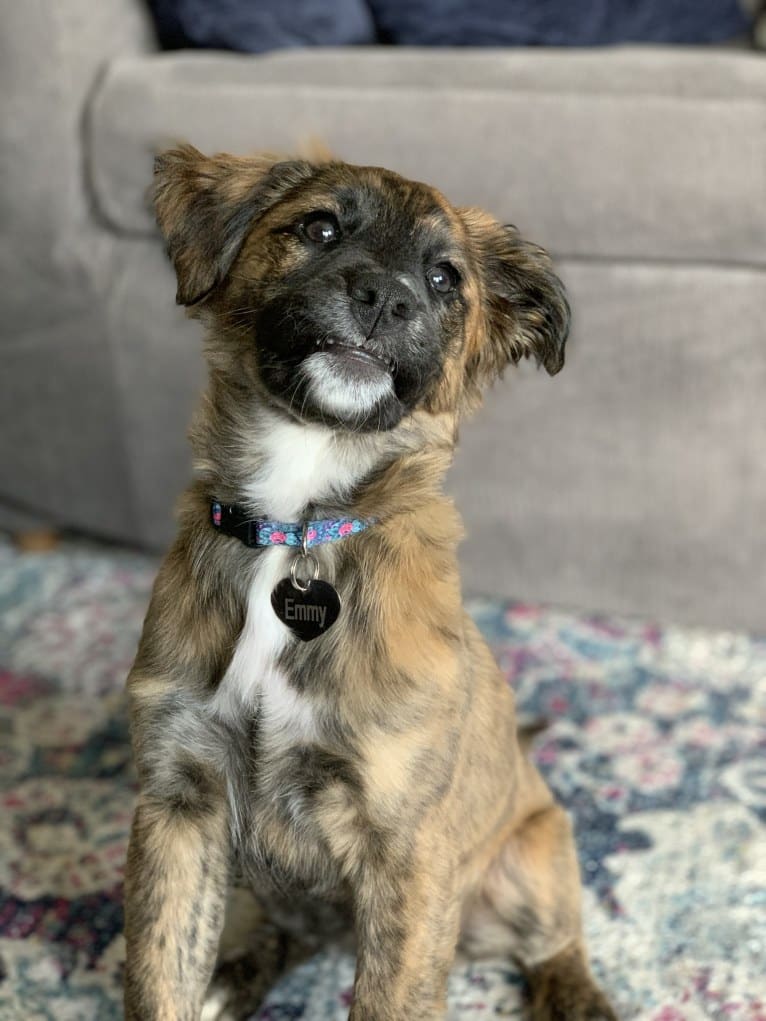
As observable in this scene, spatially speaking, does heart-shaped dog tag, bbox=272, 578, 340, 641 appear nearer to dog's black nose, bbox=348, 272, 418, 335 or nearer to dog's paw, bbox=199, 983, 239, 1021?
dog's black nose, bbox=348, 272, 418, 335

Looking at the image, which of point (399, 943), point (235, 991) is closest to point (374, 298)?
point (399, 943)

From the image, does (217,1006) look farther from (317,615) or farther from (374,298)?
(374,298)

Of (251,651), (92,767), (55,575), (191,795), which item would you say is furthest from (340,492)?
(55,575)

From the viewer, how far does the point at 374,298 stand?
1408 mm

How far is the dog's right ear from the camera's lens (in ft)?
4.94

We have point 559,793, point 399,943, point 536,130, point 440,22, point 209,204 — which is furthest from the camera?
point 440,22

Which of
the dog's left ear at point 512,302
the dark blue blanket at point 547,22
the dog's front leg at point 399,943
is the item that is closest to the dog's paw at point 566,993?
the dog's front leg at point 399,943

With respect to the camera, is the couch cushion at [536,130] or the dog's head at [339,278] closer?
the dog's head at [339,278]

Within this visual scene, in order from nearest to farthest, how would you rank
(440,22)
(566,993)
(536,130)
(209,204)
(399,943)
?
1. (399,943)
2. (209,204)
3. (566,993)
4. (536,130)
5. (440,22)

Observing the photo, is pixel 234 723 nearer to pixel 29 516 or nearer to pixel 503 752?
pixel 503 752

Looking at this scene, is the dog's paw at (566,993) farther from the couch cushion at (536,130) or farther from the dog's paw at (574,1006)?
the couch cushion at (536,130)

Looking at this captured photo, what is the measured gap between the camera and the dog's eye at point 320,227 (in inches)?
58.5

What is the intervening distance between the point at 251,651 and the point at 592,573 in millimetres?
1285

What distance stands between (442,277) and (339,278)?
0.20 m
